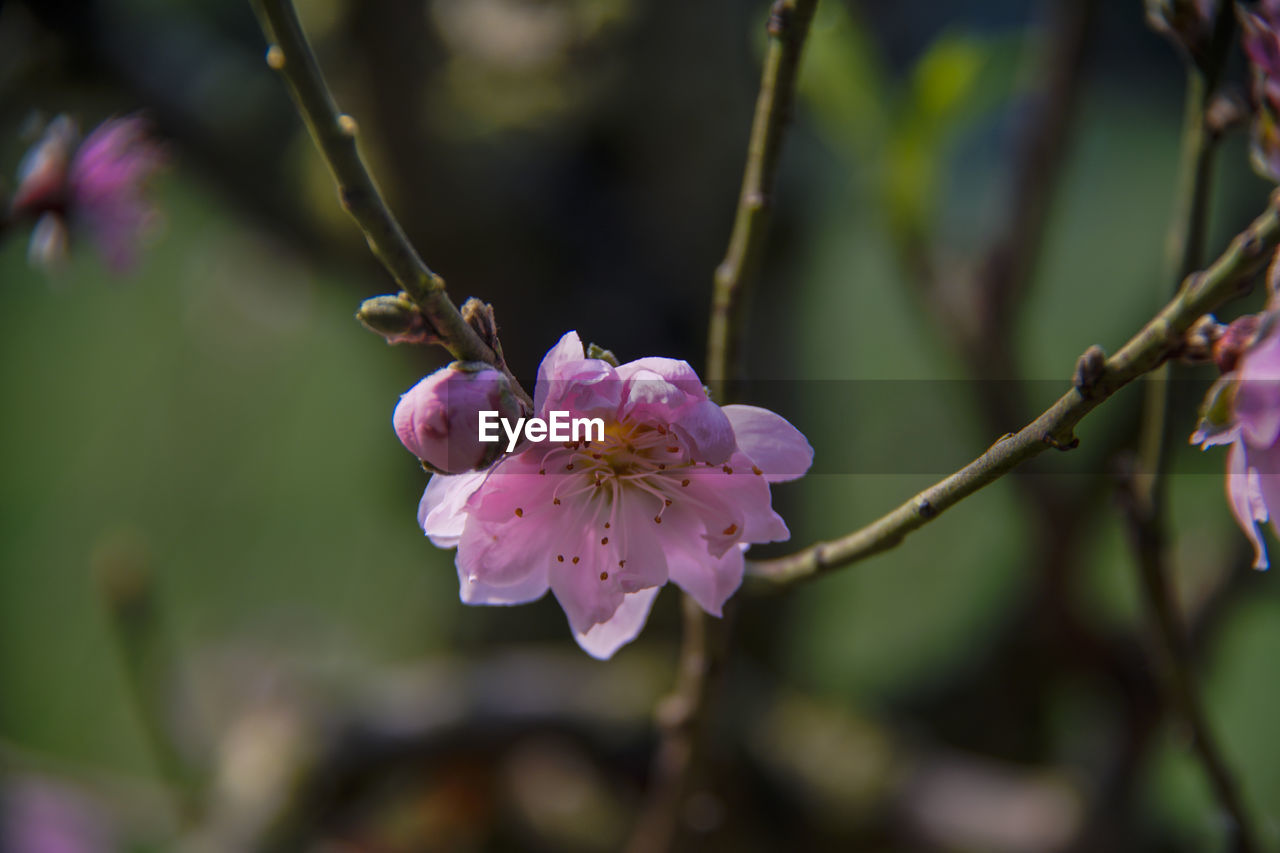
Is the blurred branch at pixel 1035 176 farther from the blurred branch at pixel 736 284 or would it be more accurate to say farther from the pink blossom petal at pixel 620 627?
the pink blossom petal at pixel 620 627

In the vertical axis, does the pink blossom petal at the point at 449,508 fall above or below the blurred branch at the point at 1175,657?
above

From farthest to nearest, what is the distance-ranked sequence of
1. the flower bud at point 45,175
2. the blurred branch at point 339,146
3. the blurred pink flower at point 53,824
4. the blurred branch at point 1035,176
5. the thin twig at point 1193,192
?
the blurred pink flower at point 53,824, the blurred branch at point 1035,176, the flower bud at point 45,175, the thin twig at point 1193,192, the blurred branch at point 339,146

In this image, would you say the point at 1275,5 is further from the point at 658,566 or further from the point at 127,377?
the point at 127,377

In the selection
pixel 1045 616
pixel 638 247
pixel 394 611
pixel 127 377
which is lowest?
pixel 394 611

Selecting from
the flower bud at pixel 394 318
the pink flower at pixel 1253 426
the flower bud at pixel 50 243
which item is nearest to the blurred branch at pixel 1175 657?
the pink flower at pixel 1253 426

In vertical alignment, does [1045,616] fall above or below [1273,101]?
below

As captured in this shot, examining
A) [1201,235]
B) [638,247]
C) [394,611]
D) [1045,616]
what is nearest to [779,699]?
[1045,616]

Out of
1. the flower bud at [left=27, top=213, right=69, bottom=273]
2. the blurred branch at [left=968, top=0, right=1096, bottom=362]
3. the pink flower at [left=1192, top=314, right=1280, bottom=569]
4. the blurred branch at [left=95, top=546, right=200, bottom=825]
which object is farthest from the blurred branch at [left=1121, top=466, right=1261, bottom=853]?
the blurred branch at [left=95, top=546, right=200, bottom=825]

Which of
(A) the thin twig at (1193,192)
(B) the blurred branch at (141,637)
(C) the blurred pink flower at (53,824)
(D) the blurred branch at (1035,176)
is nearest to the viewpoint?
(A) the thin twig at (1193,192)
